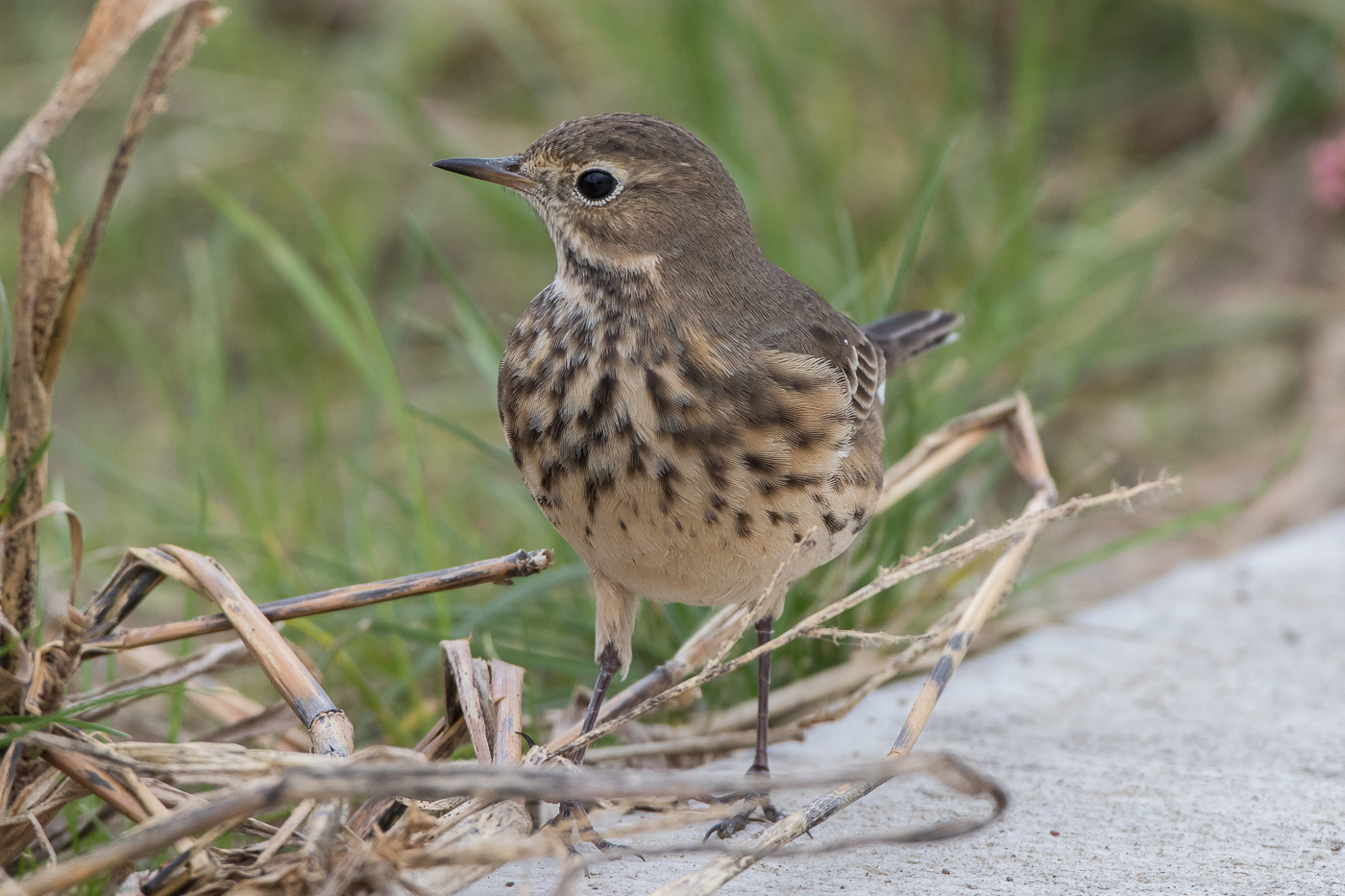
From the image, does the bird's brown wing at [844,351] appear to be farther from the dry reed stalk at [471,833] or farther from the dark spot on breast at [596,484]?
the dry reed stalk at [471,833]

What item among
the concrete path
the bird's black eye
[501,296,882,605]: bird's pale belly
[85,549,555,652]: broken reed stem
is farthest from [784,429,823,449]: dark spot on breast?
the concrete path

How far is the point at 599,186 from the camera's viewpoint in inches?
114

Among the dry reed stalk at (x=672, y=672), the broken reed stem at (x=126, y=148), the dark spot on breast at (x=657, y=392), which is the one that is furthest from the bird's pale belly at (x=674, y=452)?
the broken reed stem at (x=126, y=148)

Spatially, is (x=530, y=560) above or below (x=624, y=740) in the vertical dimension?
above

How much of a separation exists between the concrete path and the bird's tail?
0.84 m

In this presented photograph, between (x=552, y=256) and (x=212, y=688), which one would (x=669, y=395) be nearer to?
(x=212, y=688)

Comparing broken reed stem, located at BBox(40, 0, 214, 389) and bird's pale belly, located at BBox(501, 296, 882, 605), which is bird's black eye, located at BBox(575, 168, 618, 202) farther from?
broken reed stem, located at BBox(40, 0, 214, 389)

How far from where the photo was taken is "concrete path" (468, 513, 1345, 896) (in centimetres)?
244

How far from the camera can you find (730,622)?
122 inches

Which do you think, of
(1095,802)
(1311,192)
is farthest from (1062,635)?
(1311,192)

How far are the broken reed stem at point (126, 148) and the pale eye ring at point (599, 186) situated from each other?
2.55 feet

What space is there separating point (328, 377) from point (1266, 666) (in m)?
4.28

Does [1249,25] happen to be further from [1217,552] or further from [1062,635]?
[1062,635]

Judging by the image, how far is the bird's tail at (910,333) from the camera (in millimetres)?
3732
